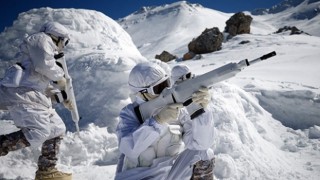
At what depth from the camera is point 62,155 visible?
182 inches

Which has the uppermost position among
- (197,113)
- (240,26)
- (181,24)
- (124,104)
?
(197,113)

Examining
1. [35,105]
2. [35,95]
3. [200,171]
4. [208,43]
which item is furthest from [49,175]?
[208,43]

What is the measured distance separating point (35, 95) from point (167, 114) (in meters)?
1.80

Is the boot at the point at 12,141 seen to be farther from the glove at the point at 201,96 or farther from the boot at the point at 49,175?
the glove at the point at 201,96

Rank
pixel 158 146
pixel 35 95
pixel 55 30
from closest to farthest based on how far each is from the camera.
→ pixel 158 146, pixel 35 95, pixel 55 30

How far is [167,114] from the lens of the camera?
2.27m

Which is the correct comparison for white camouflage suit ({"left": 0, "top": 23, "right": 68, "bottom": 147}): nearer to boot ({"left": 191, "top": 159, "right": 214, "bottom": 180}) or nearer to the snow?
the snow

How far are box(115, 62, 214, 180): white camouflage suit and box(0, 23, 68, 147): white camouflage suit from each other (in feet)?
3.91

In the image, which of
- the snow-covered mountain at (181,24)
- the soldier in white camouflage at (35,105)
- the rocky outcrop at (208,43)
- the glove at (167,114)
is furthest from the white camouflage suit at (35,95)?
the snow-covered mountain at (181,24)

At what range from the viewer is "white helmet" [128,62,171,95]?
95.9 inches

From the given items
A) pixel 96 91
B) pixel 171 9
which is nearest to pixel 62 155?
pixel 96 91

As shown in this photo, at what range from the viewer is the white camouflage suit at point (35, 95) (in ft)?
10.8

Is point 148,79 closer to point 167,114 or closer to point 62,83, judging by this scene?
point 167,114

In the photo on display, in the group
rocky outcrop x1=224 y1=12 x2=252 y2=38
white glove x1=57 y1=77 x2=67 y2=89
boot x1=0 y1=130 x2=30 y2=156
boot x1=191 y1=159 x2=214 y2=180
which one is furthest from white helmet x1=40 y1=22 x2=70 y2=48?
rocky outcrop x1=224 y1=12 x2=252 y2=38
